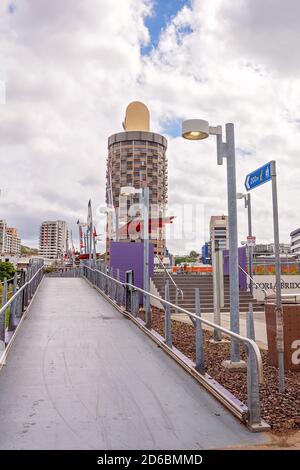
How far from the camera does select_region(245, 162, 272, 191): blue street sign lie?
607 centimetres

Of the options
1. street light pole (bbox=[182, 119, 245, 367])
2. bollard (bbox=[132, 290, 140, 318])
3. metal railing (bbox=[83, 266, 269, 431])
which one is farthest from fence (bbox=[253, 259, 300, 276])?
street light pole (bbox=[182, 119, 245, 367])

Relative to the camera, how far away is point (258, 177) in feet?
20.8

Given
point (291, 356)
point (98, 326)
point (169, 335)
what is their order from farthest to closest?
1. point (98, 326)
2. point (169, 335)
3. point (291, 356)

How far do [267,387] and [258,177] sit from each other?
297 centimetres

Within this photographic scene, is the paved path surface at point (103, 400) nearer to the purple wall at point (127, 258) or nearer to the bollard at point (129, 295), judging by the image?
the bollard at point (129, 295)

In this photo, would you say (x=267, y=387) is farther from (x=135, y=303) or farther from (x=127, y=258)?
(x=127, y=258)

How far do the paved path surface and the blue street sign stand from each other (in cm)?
294

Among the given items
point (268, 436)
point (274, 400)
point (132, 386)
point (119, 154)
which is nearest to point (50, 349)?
point (132, 386)

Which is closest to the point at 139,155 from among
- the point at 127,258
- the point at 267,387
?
the point at 127,258

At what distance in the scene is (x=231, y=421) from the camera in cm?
467

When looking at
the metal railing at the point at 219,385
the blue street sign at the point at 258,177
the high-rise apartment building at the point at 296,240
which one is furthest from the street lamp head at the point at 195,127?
the high-rise apartment building at the point at 296,240
